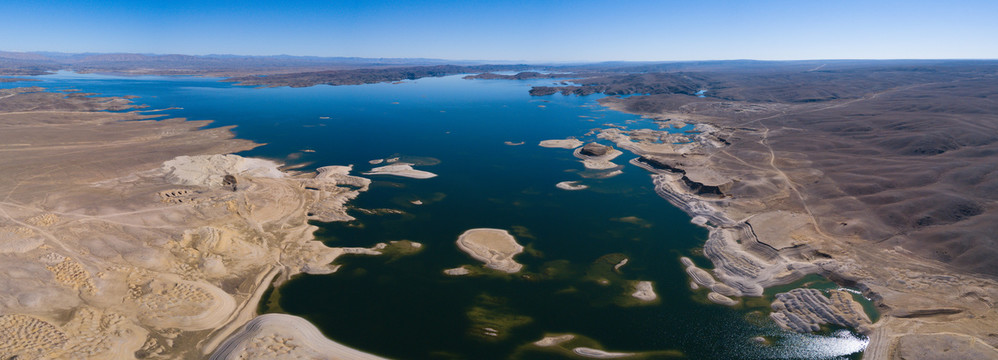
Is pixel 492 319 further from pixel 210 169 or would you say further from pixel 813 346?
pixel 210 169

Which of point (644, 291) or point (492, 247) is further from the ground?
point (492, 247)

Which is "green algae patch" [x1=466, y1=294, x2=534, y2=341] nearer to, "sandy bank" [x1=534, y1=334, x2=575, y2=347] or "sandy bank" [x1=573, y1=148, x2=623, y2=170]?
"sandy bank" [x1=534, y1=334, x2=575, y2=347]

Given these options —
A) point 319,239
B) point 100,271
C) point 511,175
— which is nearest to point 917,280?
point 511,175

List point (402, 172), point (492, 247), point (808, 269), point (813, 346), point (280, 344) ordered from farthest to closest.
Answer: point (402, 172) < point (492, 247) < point (808, 269) < point (813, 346) < point (280, 344)

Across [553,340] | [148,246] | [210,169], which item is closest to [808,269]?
[553,340]

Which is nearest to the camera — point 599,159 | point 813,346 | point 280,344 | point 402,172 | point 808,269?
point 280,344

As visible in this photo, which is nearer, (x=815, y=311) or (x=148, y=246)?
(x=815, y=311)

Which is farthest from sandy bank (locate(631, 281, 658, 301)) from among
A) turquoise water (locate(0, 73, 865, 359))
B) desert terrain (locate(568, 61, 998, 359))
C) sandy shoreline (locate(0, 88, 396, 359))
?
sandy shoreline (locate(0, 88, 396, 359))

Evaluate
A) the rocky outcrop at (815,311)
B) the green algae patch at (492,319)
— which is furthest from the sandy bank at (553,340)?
the rocky outcrop at (815,311)

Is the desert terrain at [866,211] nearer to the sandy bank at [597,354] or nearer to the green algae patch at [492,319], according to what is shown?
the sandy bank at [597,354]
